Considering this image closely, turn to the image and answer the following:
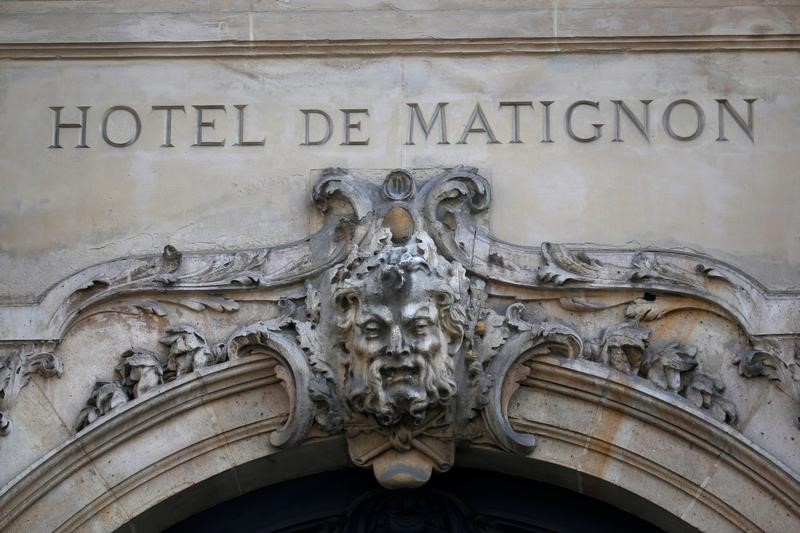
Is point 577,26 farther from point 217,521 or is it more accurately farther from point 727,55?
point 217,521

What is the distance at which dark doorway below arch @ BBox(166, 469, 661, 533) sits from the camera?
997cm

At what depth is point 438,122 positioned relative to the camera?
33.2 ft

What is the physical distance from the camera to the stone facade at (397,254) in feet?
31.3

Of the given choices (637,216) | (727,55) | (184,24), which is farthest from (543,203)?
(184,24)

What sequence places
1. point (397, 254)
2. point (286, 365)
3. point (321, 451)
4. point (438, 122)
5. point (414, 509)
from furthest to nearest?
point (438, 122) → point (414, 509) → point (321, 451) → point (286, 365) → point (397, 254)

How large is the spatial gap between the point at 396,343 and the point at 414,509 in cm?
107

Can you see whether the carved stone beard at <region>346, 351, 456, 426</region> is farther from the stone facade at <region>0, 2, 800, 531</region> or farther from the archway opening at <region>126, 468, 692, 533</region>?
the archway opening at <region>126, 468, 692, 533</region>

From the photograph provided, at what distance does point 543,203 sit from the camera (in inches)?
393

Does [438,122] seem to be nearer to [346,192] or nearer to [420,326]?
[346,192]

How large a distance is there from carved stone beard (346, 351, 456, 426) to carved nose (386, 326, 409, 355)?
4 centimetres

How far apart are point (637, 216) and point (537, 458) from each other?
1.30m

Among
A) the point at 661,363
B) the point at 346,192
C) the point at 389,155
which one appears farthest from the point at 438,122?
the point at 661,363

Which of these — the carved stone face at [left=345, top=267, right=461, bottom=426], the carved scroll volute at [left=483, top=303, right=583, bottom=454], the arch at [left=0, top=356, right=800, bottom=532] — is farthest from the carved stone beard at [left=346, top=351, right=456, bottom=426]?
the arch at [left=0, top=356, right=800, bottom=532]

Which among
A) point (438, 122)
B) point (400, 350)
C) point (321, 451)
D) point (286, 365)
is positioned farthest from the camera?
point (438, 122)
